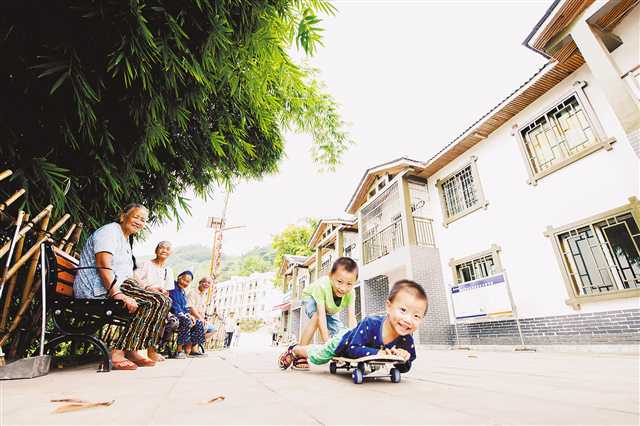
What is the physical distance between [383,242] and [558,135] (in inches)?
232

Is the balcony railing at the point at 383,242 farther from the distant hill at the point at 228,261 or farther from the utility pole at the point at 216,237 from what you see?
the distant hill at the point at 228,261

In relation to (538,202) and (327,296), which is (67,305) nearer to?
(327,296)

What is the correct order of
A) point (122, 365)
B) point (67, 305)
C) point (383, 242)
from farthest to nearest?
point (383, 242) → point (122, 365) → point (67, 305)

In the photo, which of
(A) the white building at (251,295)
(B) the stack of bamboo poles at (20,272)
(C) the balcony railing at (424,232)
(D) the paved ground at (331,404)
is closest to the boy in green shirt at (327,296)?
(D) the paved ground at (331,404)

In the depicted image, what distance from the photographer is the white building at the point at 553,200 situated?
4.66m

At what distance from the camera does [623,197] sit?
4.79 metres

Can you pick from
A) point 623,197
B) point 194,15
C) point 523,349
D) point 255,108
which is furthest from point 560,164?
point 194,15

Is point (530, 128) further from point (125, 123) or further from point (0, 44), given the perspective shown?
point (0, 44)

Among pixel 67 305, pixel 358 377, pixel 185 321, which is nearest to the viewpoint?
pixel 358 377

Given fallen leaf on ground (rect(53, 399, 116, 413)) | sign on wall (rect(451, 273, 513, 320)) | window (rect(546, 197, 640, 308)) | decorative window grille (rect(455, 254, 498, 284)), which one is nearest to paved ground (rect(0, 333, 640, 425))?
fallen leaf on ground (rect(53, 399, 116, 413))

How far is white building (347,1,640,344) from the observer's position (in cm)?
466

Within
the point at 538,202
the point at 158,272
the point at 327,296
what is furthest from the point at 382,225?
the point at 327,296

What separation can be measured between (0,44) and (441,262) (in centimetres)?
890

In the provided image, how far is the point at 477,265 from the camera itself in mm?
7379
